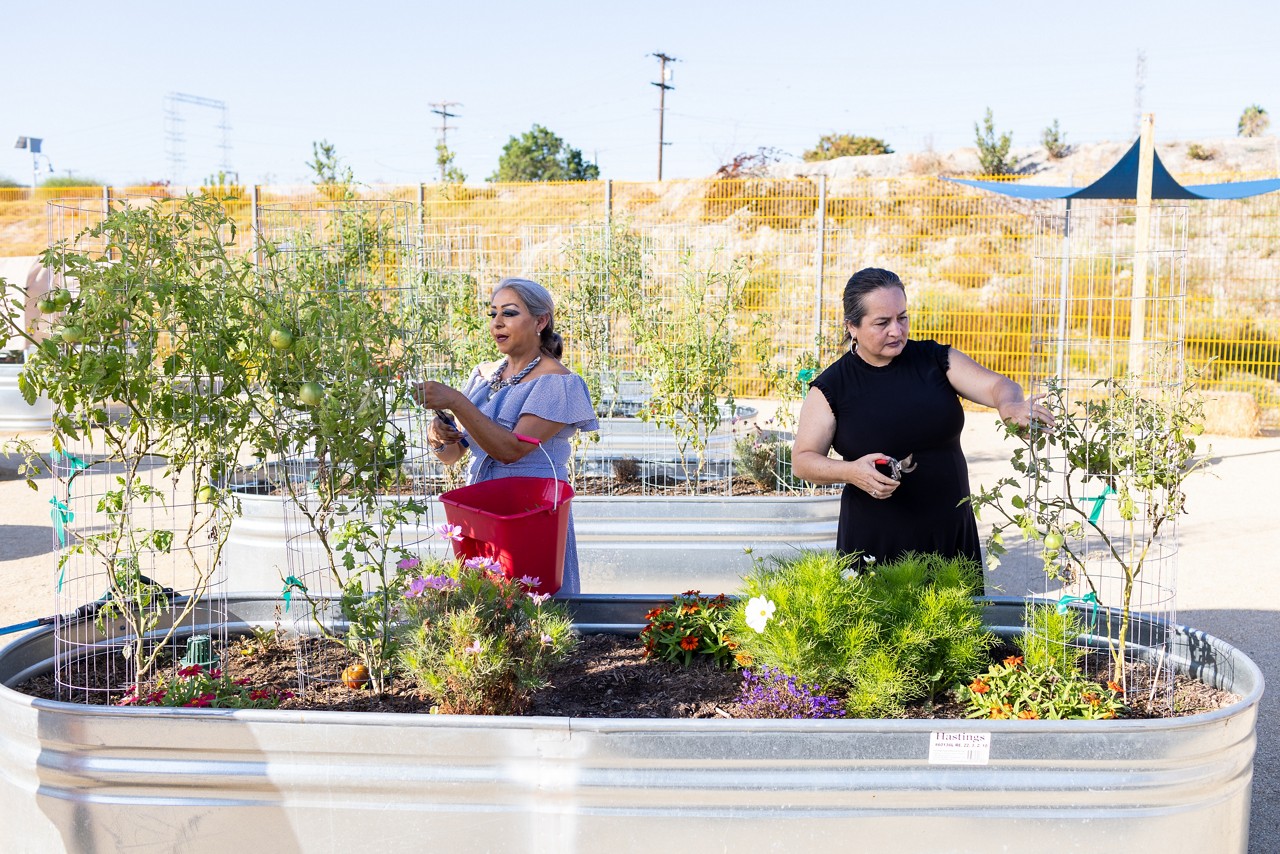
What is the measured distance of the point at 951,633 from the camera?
1920 millimetres

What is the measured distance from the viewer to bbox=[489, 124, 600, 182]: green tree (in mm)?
28328

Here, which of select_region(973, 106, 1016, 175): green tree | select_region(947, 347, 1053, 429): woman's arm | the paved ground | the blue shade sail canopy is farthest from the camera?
select_region(973, 106, 1016, 175): green tree

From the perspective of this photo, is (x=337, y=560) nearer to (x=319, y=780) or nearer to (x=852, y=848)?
(x=319, y=780)

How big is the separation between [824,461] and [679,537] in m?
1.68

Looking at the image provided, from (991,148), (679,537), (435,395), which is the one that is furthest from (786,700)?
(991,148)

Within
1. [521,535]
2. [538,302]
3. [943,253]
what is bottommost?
[521,535]

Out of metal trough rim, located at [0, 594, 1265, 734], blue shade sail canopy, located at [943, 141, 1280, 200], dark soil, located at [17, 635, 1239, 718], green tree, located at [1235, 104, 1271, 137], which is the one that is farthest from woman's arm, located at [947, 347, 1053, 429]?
green tree, located at [1235, 104, 1271, 137]

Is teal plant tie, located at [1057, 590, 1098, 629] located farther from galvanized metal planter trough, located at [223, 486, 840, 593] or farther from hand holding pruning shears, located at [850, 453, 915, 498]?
galvanized metal planter trough, located at [223, 486, 840, 593]

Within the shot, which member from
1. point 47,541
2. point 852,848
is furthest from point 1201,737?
point 47,541

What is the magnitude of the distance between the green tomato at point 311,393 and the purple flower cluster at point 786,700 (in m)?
0.97

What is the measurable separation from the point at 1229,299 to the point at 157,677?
10.8m

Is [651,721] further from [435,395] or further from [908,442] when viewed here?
[908,442]

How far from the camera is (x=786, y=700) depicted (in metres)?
1.84

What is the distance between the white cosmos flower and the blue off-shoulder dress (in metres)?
0.75
